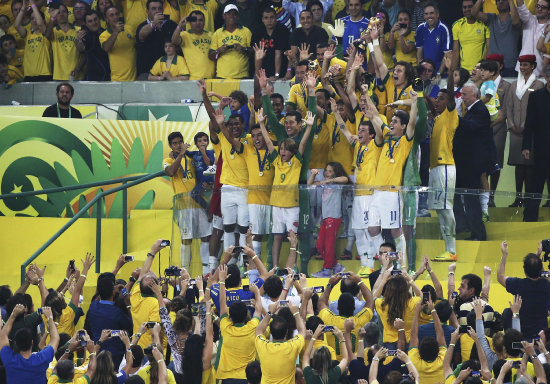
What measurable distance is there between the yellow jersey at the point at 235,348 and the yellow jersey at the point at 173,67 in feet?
34.6

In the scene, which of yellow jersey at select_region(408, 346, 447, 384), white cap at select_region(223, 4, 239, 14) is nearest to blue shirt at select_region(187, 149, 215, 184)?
white cap at select_region(223, 4, 239, 14)

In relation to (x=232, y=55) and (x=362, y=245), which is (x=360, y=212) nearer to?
(x=362, y=245)

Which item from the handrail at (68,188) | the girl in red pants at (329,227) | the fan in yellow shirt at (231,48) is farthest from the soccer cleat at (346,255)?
the fan in yellow shirt at (231,48)

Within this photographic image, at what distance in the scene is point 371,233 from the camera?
14.2 metres

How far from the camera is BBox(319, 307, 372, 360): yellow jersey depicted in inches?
470

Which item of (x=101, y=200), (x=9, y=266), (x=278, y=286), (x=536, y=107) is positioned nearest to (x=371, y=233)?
(x=278, y=286)

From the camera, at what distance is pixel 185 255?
15336 mm

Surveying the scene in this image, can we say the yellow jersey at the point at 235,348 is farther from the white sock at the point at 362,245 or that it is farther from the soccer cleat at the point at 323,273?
the white sock at the point at 362,245

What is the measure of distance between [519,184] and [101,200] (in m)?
5.93

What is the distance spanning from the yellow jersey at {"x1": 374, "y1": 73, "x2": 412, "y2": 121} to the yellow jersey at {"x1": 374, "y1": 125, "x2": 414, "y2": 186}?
1.04 m

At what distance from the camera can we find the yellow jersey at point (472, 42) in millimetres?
19234

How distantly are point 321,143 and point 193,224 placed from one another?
2057 millimetres

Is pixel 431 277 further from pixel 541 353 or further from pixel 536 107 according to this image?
pixel 536 107

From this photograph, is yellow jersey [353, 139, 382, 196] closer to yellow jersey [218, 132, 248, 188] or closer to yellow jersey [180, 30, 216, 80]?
yellow jersey [218, 132, 248, 188]
